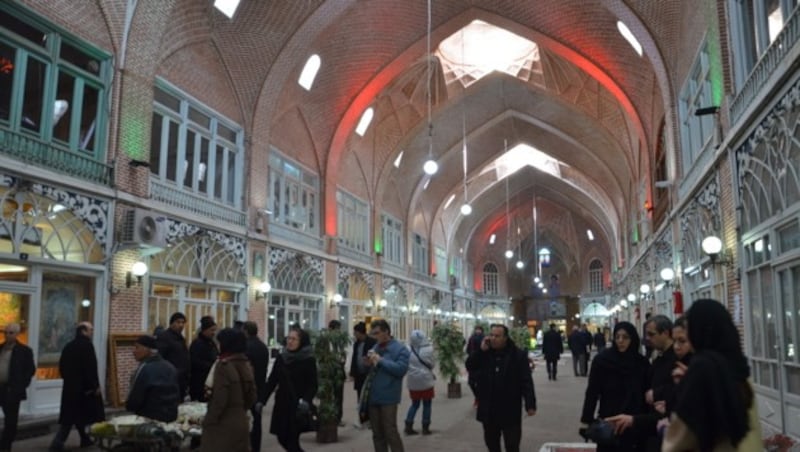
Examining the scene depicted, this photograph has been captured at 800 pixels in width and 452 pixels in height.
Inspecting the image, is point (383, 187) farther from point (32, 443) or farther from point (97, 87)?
point (32, 443)

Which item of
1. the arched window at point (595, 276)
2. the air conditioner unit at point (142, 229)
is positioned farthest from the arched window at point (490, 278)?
the air conditioner unit at point (142, 229)

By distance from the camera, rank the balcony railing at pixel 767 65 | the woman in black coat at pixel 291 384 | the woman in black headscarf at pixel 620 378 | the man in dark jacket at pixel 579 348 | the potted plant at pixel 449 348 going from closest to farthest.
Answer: the woman in black headscarf at pixel 620 378, the woman in black coat at pixel 291 384, the balcony railing at pixel 767 65, the potted plant at pixel 449 348, the man in dark jacket at pixel 579 348

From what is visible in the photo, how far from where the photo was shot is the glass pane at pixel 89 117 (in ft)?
36.5

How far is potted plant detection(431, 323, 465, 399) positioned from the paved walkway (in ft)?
1.84

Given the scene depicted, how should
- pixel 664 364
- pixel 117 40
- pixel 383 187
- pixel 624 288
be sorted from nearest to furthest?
1. pixel 664 364
2. pixel 117 40
3. pixel 383 187
4. pixel 624 288

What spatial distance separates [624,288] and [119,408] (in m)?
24.6

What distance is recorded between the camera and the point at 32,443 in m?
8.55

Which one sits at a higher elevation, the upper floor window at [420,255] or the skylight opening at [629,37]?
the skylight opening at [629,37]

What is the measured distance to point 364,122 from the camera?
2266cm

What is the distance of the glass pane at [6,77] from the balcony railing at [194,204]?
3282 mm

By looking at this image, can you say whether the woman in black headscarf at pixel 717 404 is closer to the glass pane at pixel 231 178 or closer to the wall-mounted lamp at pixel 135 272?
the wall-mounted lamp at pixel 135 272

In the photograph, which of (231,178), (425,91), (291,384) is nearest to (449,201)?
(425,91)

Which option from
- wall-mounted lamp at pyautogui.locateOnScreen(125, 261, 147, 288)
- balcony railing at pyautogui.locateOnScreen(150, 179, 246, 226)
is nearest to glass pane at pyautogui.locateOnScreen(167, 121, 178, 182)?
balcony railing at pyautogui.locateOnScreen(150, 179, 246, 226)

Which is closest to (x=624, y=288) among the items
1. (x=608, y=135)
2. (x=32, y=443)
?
(x=608, y=135)
